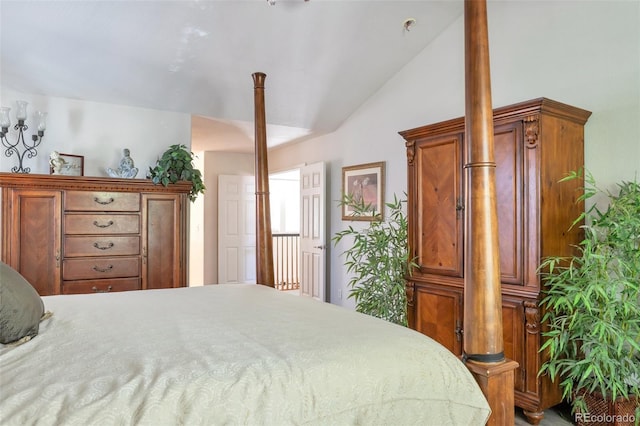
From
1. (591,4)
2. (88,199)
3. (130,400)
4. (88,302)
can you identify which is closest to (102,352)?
(130,400)

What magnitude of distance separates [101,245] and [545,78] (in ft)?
12.5

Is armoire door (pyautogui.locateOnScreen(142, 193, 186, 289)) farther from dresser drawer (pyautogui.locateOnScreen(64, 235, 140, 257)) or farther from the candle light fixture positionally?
the candle light fixture

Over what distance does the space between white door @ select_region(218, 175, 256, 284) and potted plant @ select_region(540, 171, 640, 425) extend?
493 cm

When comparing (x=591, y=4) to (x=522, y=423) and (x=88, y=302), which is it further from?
(x=88, y=302)

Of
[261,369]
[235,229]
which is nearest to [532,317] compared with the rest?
[261,369]

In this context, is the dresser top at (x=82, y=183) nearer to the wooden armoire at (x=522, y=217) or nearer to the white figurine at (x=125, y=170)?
the white figurine at (x=125, y=170)

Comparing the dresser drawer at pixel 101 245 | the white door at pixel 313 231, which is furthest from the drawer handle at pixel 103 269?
the white door at pixel 313 231

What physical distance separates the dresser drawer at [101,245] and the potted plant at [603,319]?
323cm

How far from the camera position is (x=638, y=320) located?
2217 mm

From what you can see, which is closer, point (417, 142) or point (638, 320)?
point (638, 320)

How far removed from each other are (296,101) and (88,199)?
2329mm

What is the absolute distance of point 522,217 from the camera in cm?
258

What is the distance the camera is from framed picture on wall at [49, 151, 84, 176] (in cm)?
363

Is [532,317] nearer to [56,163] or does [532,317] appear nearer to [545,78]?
[545,78]
